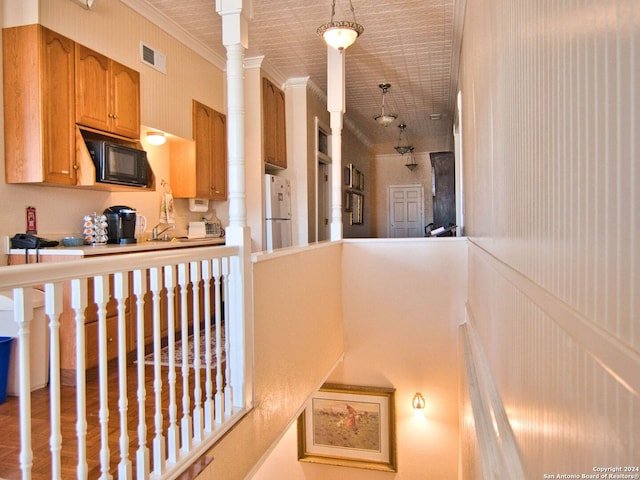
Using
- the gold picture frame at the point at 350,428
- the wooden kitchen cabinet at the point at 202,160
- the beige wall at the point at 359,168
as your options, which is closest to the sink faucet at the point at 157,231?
the wooden kitchen cabinet at the point at 202,160

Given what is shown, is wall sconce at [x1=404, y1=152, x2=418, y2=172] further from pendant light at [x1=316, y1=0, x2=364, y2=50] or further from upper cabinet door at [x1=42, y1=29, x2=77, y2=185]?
upper cabinet door at [x1=42, y1=29, x2=77, y2=185]

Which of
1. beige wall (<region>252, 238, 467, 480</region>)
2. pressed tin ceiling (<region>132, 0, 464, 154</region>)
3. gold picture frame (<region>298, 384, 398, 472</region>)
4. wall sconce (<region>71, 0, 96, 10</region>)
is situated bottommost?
gold picture frame (<region>298, 384, 398, 472</region>)

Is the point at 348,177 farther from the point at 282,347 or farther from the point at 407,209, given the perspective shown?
the point at 282,347

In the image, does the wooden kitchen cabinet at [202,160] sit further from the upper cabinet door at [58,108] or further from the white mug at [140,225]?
the upper cabinet door at [58,108]

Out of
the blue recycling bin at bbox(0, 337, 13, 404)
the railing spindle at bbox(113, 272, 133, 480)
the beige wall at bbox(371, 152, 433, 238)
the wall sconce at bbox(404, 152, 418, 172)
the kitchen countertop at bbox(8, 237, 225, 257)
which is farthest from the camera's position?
the beige wall at bbox(371, 152, 433, 238)

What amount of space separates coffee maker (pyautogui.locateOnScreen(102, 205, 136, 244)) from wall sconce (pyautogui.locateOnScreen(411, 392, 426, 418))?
10.5ft

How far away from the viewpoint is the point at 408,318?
4.59 m

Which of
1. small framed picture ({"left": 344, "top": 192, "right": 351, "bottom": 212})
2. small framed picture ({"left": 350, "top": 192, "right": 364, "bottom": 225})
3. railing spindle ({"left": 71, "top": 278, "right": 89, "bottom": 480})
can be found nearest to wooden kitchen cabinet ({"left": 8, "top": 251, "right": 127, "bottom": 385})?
railing spindle ({"left": 71, "top": 278, "right": 89, "bottom": 480})

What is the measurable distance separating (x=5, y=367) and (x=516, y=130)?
253 centimetres

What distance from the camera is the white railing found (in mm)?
1391

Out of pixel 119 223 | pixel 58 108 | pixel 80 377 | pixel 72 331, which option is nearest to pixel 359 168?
pixel 119 223

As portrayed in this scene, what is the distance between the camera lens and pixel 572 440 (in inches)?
33.7

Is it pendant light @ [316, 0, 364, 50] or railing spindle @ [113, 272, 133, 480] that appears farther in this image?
pendant light @ [316, 0, 364, 50]

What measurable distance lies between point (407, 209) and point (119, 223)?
845 cm
